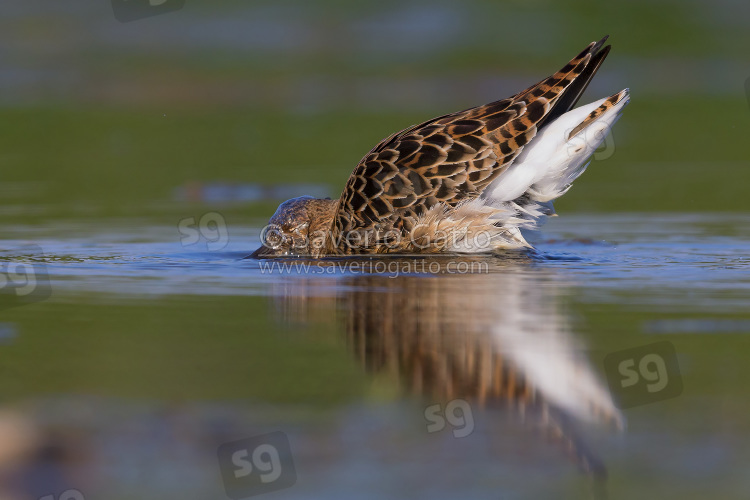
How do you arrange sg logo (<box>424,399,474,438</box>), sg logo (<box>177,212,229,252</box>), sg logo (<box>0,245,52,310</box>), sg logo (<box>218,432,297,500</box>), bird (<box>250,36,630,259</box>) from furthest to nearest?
sg logo (<box>177,212,229,252</box>), bird (<box>250,36,630,259</box>), sg logo (<box>0,245,52,310</box>), sg logo (<box>424,399,474,438</box>), sg logo (<box>218,432,297,500</box>)

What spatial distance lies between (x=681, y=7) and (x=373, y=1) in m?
5.97

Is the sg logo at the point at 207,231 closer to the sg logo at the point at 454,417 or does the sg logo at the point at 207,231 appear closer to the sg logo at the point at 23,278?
the sg logo at the point at 23,278

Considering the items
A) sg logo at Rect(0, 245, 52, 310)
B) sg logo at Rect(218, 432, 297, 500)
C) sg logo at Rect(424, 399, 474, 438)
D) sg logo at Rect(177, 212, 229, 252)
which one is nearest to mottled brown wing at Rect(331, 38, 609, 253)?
sg logo at Rect(177, 212, 229, 252)

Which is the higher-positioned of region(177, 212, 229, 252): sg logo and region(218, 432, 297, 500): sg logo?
region(177, 212, 229, 252): sg logo

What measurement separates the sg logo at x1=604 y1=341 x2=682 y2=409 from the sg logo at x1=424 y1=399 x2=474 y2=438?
673 mm

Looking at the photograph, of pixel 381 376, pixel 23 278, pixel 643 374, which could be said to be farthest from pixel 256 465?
pixel 23 278

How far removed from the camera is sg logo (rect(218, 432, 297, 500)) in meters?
4.44

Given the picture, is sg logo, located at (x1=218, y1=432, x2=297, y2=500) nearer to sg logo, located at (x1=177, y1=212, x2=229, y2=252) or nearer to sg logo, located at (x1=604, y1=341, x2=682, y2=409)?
sg logo, located at (x1=604, y1=341, x2=682, y2=409)

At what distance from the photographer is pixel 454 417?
4.99 metres

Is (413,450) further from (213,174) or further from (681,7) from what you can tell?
(681,7)

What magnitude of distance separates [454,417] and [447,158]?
14.6ft

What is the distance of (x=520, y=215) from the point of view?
9.55 m

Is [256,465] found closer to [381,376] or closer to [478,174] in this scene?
[381,376]

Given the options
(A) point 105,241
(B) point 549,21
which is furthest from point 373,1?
(A) point 105,241
